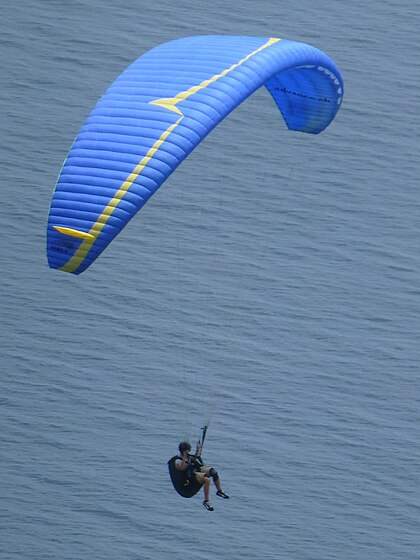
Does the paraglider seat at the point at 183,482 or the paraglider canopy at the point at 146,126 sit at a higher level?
the paraglider canopy at the point at 146,126

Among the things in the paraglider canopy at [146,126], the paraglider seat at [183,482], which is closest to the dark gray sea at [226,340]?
the paraglider seat at [183,482]

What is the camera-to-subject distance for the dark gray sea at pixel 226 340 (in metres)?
58.0

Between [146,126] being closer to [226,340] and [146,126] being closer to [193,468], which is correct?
[193,468]

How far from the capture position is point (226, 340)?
214 feet

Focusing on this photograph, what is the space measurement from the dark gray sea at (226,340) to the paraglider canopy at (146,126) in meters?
20.1

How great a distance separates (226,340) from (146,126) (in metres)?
27.2

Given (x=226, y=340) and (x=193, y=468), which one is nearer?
(x=193, y=468)

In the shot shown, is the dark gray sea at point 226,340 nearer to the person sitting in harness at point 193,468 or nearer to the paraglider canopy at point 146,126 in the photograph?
the person sitting in harness at point 193,468

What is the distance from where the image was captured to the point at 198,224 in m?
72.4

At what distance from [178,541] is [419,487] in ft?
26.7

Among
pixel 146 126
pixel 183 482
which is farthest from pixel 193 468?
pixel 146 126

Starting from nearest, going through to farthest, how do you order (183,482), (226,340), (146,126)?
(146,126), (183,482), (226,340)

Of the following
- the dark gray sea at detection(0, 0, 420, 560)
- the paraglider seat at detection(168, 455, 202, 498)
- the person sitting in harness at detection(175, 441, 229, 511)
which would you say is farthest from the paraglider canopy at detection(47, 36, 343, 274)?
the dark gray sea at detection(0, 0, 420, 560)

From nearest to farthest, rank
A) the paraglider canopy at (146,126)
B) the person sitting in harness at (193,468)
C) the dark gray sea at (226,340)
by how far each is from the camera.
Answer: the paraglider canopy at (146,126) < the person sitting in harness at (193,468) < the dark gray sea at (226,340)
